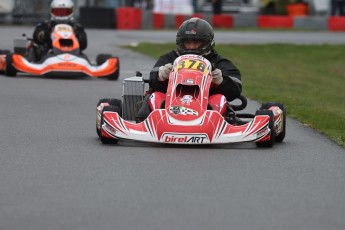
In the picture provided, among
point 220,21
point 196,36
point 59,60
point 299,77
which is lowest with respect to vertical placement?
point 220,21

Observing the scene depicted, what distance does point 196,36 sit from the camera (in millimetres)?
10766

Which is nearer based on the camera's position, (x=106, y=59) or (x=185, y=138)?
(x=185, y=138)

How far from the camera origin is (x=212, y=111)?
10.1m

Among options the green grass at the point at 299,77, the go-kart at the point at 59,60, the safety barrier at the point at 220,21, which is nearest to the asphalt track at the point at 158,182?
the green grass at the point at 299,77

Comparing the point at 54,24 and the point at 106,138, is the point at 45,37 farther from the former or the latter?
the point at 106,138

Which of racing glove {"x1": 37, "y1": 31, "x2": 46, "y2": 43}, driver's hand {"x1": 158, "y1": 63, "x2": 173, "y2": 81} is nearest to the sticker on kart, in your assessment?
driver's hand {"x1": 158, "y1": 63, "x2": 173, "y2": 81}

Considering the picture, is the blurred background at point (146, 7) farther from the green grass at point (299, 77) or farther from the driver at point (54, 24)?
the driver at point (54, 24)

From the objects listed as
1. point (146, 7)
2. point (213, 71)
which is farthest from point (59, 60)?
→ point (146, 7)

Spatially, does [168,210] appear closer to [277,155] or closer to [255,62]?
[277,155]

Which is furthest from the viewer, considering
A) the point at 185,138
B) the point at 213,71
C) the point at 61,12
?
the point at 61,12

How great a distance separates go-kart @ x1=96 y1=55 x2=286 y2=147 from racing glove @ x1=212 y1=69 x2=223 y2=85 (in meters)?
0.12

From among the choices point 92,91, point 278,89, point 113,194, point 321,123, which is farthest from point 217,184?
point 278,89

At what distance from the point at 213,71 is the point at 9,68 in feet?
27.3

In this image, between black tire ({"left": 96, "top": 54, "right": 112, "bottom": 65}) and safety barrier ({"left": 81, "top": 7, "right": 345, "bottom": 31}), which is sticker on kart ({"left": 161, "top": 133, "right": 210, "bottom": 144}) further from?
safety barrier ({"left": 81, "top": 7, "right": 345, "bottom": 31})
